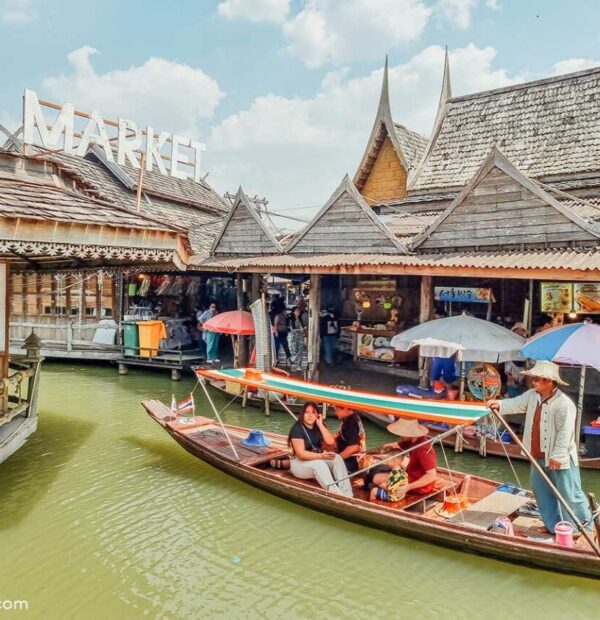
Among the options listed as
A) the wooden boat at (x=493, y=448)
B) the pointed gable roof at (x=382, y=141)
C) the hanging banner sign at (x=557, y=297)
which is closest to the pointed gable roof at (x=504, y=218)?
the hanging banner sign at (x=557, y=297)

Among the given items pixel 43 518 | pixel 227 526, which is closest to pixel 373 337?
pixel 227 526

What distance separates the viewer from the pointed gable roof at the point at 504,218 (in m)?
10.7

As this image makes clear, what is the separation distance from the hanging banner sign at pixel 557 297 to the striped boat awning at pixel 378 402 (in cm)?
456

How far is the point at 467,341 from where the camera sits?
9.60m

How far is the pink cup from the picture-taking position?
5.66m

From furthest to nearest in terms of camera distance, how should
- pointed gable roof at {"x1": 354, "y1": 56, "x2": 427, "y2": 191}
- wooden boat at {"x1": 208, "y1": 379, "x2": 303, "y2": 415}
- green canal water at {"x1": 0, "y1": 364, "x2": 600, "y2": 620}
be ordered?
pointed gable roof at {"x1": 354, "y1": 56, "x2": 427, "y2": 191} < wooden boat at {"x1": 208, "y1": 379, "x2": 303, "y2": 415} < green canal water at {"x1": 0, "y1": 364, "x2": 600, "y2": 620}

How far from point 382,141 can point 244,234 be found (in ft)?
18.8

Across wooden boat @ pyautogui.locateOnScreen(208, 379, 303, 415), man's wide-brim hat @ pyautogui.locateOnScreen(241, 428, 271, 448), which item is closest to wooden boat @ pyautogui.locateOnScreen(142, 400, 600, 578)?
man's wide-brim hat @ pyautogui.locateOnScreen(241, 428, 271, 448)

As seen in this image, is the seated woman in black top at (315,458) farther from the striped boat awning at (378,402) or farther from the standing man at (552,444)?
the standing man at (552,444)

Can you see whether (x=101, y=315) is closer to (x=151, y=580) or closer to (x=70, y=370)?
(x=70, y=370)

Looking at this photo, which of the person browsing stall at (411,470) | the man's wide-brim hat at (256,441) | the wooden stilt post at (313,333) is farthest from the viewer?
the wooden stilt post at (313,333)

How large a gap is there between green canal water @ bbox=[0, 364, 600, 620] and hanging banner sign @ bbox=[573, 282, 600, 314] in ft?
10.1

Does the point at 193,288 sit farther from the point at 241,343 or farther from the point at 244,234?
the point at 241,343

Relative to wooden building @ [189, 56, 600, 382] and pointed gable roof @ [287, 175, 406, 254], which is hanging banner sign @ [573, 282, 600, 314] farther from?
pointed gable roof @ [287, 175, 406, 254]
